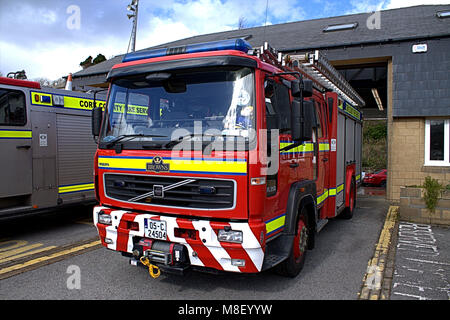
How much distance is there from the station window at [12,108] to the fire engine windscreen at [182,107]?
121 inches

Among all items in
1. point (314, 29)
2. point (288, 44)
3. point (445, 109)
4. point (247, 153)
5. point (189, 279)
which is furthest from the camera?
point (314, 29)

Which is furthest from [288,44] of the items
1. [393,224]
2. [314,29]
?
[393,224]

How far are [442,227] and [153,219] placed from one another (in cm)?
673

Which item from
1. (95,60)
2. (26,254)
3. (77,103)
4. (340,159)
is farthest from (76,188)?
(95,60)

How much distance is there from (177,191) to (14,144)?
4306mm

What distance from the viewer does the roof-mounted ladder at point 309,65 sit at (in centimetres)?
458

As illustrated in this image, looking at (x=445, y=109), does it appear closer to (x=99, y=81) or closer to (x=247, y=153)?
(x=247, y=153)

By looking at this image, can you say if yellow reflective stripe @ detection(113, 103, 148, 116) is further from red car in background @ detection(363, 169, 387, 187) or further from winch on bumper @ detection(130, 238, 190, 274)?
red car in background @ detection(363, 169, 387, 187)

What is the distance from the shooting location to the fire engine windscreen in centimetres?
386

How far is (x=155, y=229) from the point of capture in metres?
4.08

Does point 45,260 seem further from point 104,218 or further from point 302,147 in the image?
point 302,147
